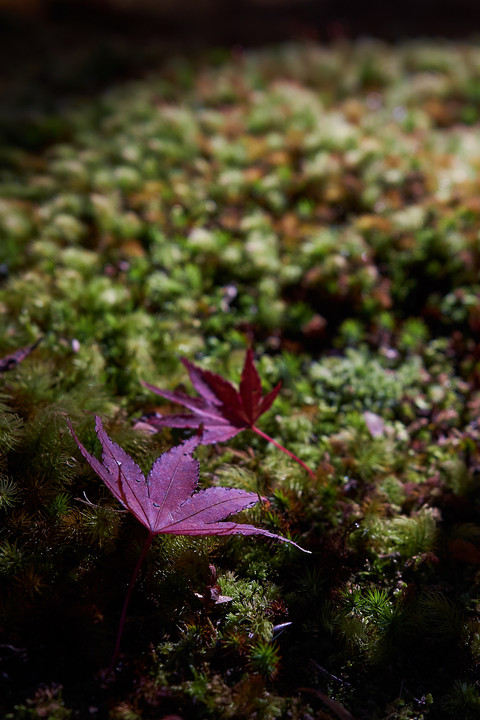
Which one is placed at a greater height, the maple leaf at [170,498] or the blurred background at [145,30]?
the blurred background at [145,30]

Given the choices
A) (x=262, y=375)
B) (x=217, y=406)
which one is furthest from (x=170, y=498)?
(x=262, y=375)

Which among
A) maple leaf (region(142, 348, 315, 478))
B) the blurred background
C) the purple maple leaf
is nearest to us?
the purple maple leaf

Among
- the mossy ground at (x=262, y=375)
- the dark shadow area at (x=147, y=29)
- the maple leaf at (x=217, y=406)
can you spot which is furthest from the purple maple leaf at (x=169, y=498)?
the dark shadow area at (x=147, y=29)

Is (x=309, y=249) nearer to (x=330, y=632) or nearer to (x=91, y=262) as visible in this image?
(x=91, y=262)

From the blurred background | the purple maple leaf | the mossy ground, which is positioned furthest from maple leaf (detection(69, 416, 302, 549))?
the blurred background

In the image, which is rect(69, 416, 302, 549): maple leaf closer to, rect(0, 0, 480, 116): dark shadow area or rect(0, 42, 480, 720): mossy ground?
rect(0, 42, 480, 720): mossy ground

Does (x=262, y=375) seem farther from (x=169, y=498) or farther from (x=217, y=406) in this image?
(x=169, y=498)

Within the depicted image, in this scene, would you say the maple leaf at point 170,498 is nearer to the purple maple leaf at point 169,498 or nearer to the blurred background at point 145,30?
the purple maple leaf at point 169,498
